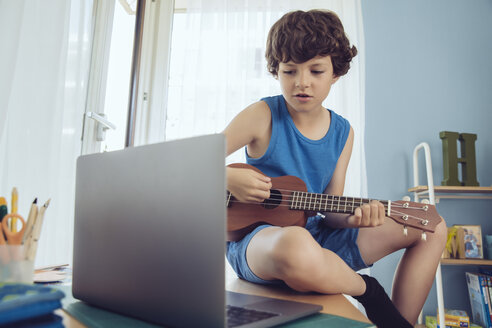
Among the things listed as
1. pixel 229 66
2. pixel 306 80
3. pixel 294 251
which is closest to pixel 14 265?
pixel 294 251

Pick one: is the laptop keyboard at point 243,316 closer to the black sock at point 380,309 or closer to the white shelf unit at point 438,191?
the black sock at point 380,309

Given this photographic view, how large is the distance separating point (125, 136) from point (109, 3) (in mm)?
726

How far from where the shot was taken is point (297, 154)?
3.48 ft

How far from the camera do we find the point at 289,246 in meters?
0.58

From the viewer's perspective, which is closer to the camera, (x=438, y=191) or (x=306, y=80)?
(x=306, y=80)

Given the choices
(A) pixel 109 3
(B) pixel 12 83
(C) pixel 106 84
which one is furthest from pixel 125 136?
(B) pixel 12 83

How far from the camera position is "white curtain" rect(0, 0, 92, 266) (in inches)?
33.0

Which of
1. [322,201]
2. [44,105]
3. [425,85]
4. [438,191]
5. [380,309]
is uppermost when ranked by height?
[425,85]

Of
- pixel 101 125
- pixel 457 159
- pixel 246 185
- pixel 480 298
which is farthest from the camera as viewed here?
pixel 457 159

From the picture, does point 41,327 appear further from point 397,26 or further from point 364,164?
point 397,26

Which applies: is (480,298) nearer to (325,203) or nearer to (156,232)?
(325,203)

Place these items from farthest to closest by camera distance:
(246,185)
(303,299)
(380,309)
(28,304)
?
(246,185)
(380,309)
(303,299)
(28,304)

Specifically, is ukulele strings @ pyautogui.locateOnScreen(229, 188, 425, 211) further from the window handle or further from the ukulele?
the window handle

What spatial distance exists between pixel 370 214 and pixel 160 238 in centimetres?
60
